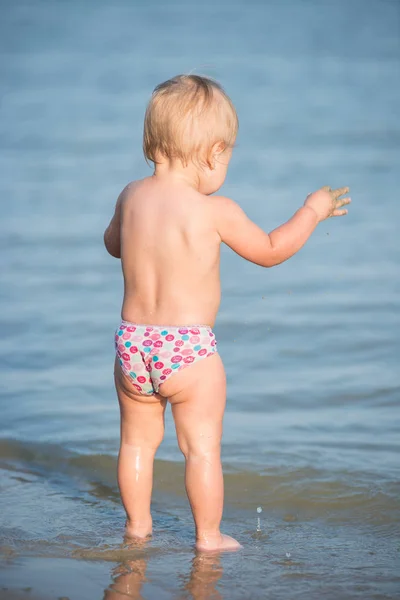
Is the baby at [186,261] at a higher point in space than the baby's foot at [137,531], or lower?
higher

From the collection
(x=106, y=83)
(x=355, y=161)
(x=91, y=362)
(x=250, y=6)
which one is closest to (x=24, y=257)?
(x=91, y=362)

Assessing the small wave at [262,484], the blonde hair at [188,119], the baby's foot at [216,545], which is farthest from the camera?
the small wave at [262,484]

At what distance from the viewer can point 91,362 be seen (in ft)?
19.0

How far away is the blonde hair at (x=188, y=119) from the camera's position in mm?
3316

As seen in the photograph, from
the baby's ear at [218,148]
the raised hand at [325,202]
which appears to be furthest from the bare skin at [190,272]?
the raised hand at [325,202]

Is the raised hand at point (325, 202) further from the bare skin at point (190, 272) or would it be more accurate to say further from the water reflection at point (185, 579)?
the water reflection at point (185, 579)

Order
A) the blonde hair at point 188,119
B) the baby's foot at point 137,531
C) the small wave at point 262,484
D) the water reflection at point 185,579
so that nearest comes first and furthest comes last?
the water reflection at point 185,579, the blonde hair at point 188,119, the baby's foot at point 137,531, the small wave at point 262,484

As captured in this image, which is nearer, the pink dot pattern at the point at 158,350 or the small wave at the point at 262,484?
the pink dot pattern at the point at 158,350

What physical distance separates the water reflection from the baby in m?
0.14

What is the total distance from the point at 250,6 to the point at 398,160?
1108cm

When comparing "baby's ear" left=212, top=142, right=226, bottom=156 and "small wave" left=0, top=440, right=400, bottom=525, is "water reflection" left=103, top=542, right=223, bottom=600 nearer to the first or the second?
"small wave" left=0, top=440, right=400, bottom=525

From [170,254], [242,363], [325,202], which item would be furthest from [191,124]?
[242,363]

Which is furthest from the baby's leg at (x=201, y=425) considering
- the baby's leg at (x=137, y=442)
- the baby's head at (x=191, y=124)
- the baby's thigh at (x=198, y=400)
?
the baby's head at (x=191, y=124)

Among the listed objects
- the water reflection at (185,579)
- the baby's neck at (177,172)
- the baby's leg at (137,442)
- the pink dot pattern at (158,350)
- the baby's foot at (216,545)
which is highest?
the baby's neck at (177,172)
